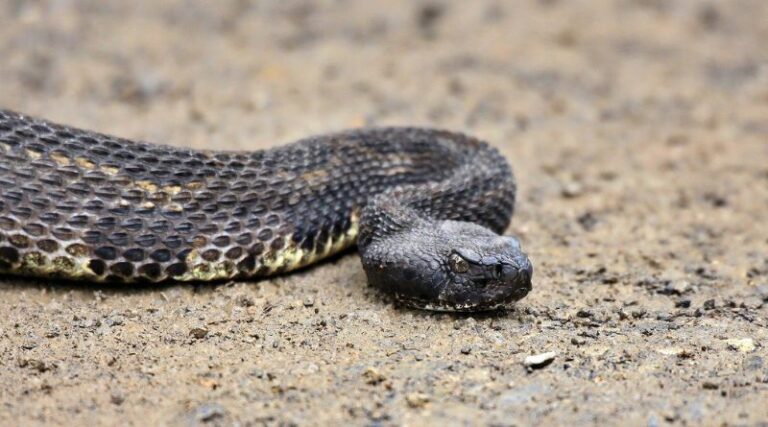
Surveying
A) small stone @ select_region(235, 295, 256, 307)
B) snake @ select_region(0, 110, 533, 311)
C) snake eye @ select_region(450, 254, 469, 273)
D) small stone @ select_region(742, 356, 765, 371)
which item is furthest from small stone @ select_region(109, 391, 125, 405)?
small stone @ select_region(742, 356, 765, 371)

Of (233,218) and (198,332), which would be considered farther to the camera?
(233,218)

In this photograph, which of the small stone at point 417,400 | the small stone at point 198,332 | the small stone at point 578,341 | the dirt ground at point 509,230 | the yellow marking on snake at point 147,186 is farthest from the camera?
the yellow marking on snake at point 147,186

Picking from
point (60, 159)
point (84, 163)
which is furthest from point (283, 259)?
point (60, 159)

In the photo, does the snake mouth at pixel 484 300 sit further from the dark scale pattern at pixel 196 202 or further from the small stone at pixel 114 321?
the small stone at pixel 114 321

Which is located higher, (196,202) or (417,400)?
(196,202)

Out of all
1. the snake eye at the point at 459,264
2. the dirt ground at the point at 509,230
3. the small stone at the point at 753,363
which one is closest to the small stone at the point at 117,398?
the dirt ground at the point at 509,230

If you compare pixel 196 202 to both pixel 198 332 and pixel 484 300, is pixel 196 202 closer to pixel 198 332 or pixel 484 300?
pixel 198 332

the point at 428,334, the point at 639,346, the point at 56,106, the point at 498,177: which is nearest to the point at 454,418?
the point at 428,334

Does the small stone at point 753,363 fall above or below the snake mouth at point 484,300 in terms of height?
above
